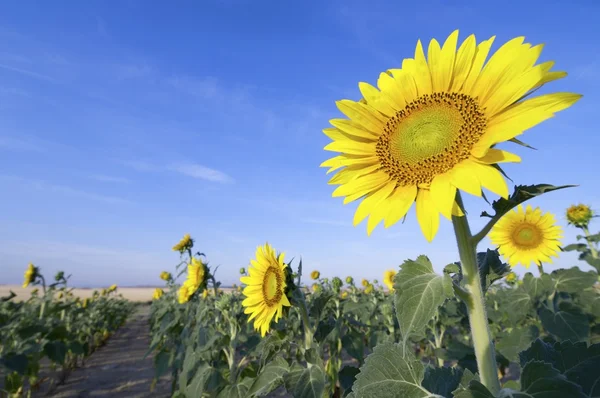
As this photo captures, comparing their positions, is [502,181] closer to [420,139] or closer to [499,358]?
[420,139]

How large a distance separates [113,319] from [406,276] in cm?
1315

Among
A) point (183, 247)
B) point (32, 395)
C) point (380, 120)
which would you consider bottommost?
point (32, 395)

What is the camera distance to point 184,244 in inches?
221

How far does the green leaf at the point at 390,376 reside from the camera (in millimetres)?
1137

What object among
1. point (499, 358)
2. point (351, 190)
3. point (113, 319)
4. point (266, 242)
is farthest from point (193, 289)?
point (113, 319)

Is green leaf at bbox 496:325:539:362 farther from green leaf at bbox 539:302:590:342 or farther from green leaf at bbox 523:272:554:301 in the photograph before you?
green leaf at bbox 523:272:554:301

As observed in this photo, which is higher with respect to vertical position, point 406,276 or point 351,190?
point 351,190

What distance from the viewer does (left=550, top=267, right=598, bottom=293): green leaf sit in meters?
3.77

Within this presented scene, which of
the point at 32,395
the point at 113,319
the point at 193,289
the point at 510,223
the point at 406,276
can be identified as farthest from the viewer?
the point at 113,319

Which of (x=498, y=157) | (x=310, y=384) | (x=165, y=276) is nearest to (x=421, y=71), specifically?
(x=498, y=157)

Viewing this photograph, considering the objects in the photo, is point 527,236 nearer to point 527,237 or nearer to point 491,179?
point 527,237

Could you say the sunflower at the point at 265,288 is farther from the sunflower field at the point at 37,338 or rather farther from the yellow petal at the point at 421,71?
the sunflower field at the point at 37,338

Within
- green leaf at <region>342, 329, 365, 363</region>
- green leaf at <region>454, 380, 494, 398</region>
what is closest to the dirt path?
green leaf at <region>342, 329, 365, 363</region>

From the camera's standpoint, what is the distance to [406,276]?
104cm
